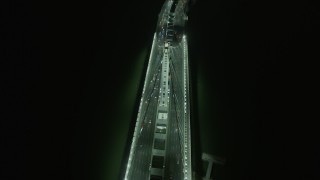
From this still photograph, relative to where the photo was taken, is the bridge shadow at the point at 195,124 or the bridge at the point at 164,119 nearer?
the bridge at the point at 164,119

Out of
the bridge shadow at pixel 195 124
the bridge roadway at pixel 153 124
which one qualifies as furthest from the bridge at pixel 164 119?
the bridge shadow at pixel 195 124

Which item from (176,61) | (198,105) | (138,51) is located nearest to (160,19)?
(138,51)

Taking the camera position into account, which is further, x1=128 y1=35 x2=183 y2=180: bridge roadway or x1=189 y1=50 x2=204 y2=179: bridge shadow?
x1=189 y1=50 x2=204 y2=179: bridge shadow

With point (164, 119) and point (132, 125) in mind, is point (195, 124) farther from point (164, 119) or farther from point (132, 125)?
point (132, 125)

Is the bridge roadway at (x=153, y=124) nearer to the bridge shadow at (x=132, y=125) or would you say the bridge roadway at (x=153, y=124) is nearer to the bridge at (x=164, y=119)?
the bridge at (x=164, y=119)

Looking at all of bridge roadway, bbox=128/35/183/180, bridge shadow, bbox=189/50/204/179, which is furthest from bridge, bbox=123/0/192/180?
bridge shadow, bbox=189/50/204/179

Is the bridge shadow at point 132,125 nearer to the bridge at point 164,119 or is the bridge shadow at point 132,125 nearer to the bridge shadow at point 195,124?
the bridge at point 164,119

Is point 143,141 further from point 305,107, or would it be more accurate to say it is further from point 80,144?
point 305,107

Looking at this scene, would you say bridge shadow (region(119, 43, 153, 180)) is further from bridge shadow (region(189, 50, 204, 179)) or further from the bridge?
bridge shadow (region(189, 50, 204, 179))
